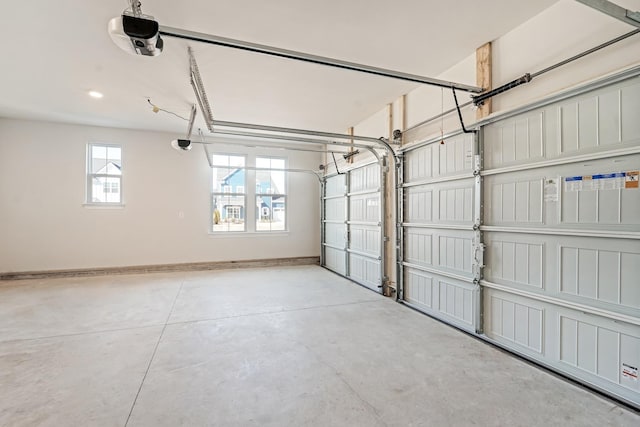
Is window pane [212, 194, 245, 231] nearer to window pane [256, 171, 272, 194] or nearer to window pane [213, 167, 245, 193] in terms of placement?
window pane [213, 167, 245, 193]

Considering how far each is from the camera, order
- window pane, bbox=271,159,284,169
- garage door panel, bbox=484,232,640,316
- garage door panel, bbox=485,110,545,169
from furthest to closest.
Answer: window pane, bbox=271,159,284,169, garage door panel, bbox=485,110,545,169, garage door panel, bbox=484,232,640,316

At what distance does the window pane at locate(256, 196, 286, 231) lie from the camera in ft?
23.6

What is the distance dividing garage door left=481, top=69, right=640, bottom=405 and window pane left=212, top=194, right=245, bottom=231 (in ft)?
17.5

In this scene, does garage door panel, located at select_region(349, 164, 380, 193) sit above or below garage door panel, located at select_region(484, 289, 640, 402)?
above

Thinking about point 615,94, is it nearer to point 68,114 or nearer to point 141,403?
point 141,403

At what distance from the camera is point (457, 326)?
3.32 metres

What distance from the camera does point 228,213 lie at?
6949mm

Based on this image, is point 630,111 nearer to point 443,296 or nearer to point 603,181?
point 603,181

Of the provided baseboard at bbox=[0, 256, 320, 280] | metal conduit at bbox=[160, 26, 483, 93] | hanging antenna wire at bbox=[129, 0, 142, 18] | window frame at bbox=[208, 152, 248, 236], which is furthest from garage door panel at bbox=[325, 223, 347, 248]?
hanging antenna wire at bbox=[129, 0, 142, 18]

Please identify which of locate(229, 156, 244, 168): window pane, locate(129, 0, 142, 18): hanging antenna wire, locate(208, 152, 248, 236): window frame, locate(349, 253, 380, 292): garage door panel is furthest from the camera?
locate(229, 156, 244, 168): window pane

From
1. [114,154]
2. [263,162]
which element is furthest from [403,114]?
[114,154]

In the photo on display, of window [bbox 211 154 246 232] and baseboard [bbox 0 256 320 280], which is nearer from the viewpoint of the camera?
baseboard [bbox 0 256 320 280]

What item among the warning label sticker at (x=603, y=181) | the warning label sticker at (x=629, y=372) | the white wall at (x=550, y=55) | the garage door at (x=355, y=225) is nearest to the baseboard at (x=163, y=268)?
the garage door at (x=355, y=225)

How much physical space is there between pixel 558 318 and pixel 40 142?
810 cm
